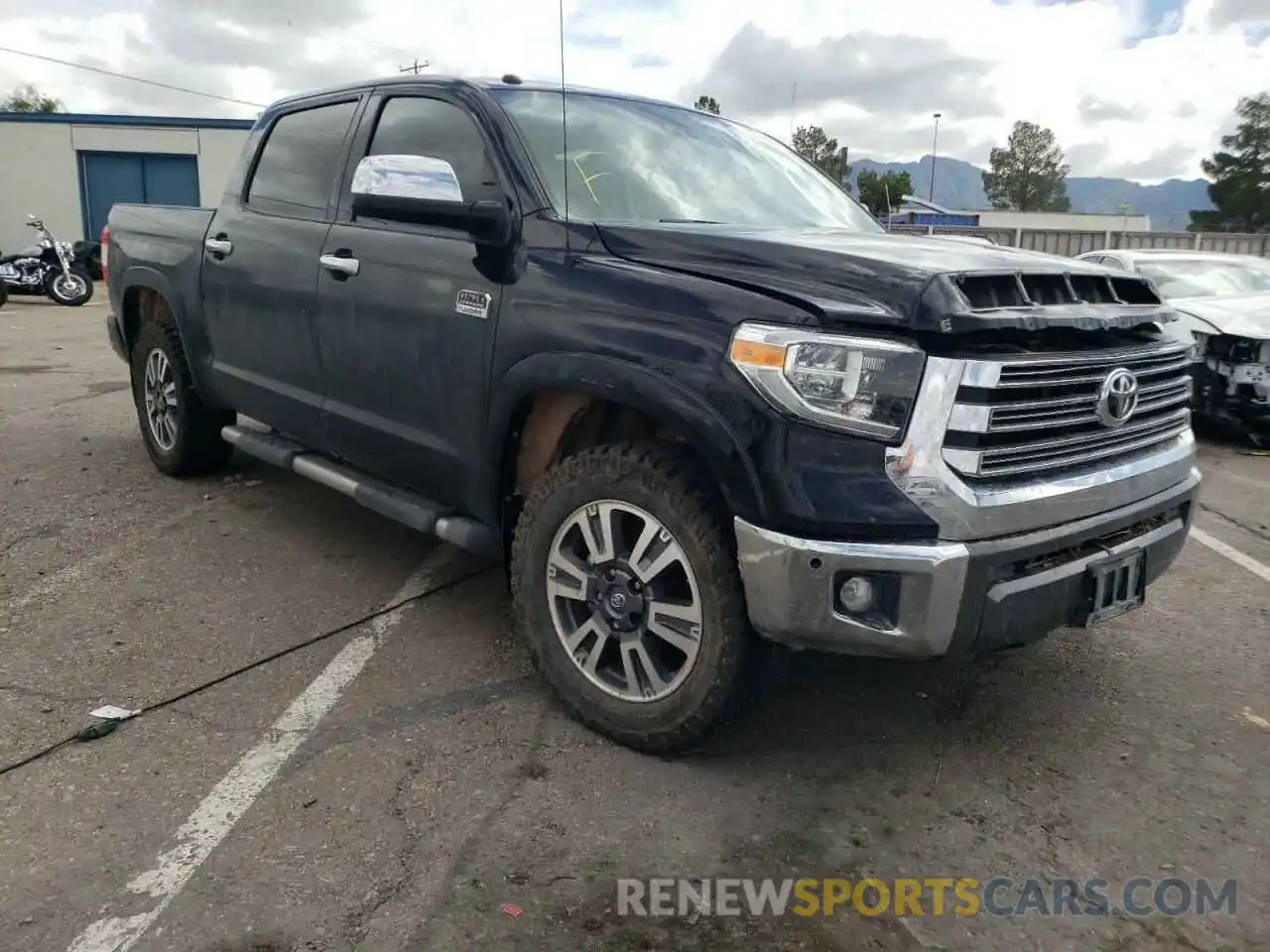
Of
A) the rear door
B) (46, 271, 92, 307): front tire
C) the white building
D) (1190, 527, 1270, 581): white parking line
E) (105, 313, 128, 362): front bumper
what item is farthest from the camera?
the white building

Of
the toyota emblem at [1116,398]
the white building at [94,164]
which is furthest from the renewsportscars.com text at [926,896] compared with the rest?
the white building at [94,164]

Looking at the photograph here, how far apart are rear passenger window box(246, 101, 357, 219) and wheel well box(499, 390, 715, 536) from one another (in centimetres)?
158

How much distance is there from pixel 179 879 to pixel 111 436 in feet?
18.0

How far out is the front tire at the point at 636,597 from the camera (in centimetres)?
272

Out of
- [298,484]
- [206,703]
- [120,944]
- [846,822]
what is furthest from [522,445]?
[298,484]

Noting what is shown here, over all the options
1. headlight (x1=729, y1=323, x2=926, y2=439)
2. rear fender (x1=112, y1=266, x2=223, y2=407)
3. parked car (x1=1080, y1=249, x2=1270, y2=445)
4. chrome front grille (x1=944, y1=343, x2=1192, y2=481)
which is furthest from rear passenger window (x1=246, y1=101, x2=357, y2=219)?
parked car (x1=1080, y1=249, x2=1270, y2=445)

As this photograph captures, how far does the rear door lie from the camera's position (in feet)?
13.8

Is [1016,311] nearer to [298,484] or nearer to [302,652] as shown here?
[302,652]

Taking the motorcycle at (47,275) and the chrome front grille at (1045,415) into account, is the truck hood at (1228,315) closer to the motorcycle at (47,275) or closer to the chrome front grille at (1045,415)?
the chrome front grille at (1045,415)

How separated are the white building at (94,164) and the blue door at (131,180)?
0.08ft

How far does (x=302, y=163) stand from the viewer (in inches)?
177

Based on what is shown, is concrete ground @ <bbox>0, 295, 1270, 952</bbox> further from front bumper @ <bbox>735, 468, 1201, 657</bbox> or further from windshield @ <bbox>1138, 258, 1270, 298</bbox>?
windshield @ <bbox>1138, 258, 1270, 298</bbox>

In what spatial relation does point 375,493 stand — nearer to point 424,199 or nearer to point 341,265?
point 341,265

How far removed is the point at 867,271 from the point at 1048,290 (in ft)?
1.91
